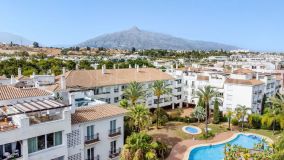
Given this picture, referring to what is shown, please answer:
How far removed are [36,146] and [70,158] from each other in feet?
13.6

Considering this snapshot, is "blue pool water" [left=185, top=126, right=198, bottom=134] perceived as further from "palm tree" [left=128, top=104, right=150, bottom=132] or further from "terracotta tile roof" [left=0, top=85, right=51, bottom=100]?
"terracotta tile roof" [left=0, top=85, right=51, bottom=100]

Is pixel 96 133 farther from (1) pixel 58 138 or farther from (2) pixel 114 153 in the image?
(1) pixel 58 138

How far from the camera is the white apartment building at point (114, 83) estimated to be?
50031mm

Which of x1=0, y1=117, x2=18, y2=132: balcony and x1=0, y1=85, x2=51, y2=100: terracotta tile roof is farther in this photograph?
x1=0, y1=85, x2=51, y2=100: terracotta tile roof

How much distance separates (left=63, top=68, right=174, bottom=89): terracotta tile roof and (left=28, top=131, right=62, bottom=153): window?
24.4m

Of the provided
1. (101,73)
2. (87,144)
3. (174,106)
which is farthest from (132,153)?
(174,106)

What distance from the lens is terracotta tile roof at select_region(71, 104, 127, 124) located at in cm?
2677

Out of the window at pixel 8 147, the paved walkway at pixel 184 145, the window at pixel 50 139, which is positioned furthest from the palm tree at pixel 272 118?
the window at pixel 8 147

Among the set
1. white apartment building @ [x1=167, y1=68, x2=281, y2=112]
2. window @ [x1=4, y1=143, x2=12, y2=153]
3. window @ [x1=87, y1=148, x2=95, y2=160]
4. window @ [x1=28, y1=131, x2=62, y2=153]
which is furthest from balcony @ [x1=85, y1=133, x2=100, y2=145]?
white apartment building @ [x1=167, y1=68, x2=281, y2=112]

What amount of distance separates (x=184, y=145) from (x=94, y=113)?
16.7 m

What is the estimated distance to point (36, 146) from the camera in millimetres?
23125

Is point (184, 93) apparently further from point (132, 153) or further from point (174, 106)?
point (132, 153)

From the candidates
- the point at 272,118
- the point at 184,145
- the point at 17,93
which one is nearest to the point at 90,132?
the point at 17,93

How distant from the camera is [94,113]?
94.6 ft
